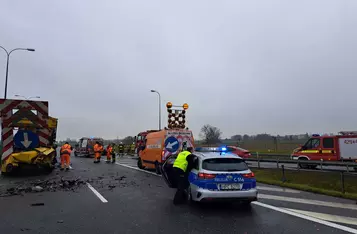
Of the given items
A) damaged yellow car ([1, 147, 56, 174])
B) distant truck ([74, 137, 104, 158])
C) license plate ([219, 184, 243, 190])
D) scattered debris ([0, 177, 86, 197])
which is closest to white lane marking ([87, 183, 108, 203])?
scattered debris ([0, 177, 86, 197])

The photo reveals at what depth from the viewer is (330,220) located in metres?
6.58

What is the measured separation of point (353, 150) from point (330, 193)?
9390 mm

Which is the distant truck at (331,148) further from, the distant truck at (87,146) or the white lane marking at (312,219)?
the distant truck at (87,146)

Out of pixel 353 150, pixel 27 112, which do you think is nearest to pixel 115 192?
pixel 27 112

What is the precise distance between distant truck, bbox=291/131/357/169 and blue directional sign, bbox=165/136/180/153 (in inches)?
339

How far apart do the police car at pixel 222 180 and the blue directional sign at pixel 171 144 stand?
8243 millimetres

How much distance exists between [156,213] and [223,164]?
2.05 meters

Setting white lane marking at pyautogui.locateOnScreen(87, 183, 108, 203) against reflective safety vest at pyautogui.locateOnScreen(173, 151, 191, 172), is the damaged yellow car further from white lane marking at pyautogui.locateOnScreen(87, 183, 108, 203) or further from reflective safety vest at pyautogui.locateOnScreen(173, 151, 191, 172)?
reflective safety vest at pyautogui.locateOnScreen(173, 151, 191, 172)

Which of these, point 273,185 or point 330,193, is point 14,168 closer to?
point 273,185

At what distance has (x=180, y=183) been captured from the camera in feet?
28.0

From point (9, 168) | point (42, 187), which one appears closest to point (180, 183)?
point (42, 187)

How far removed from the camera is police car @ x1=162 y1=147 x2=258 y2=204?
750 centimetres

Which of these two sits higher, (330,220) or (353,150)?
(353,150)

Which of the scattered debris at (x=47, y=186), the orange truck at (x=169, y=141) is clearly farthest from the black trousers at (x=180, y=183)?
the orange truck at (x=169, y=141)
